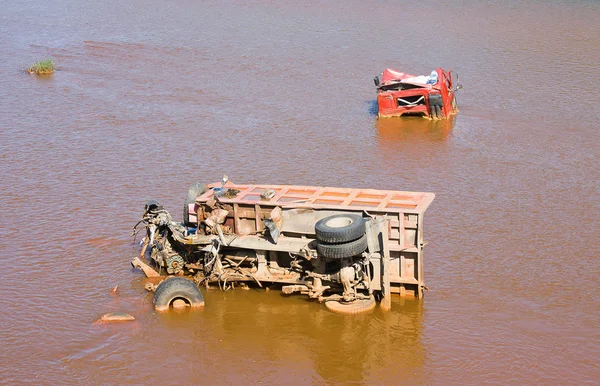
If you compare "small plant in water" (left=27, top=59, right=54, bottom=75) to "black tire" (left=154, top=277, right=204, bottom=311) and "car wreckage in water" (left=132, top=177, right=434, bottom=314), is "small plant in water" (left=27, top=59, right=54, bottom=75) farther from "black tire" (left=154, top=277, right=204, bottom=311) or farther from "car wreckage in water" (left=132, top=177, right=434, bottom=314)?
"black tire" (left=154, top=277, right=204, bottom=311)

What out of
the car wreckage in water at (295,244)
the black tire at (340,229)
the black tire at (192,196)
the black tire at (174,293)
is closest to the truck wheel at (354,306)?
the car wreckage in water at (295,244)

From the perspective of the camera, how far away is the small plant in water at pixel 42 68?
2822 cm

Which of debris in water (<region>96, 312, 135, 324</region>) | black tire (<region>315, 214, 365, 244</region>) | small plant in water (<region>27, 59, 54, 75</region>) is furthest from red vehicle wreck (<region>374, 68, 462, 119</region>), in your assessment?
debris in water (<region>96, 312, 135, 324</region>)

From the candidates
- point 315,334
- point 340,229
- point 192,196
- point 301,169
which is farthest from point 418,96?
point 315,334

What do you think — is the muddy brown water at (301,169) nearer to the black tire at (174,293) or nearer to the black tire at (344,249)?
the black tire at (174,293)

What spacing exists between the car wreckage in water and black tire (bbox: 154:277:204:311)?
0.02 meters

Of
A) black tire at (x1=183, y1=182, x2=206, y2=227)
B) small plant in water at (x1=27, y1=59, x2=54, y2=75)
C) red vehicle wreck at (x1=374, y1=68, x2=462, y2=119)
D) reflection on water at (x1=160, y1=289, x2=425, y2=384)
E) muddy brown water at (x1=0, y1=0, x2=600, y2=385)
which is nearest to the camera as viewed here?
reflection on water at (x1=160, y1=289, x2=425, y2=384)

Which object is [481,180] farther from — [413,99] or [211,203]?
[211,203]

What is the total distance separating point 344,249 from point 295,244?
3.61 ft

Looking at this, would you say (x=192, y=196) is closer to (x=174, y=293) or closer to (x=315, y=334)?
(x=174, y=293)

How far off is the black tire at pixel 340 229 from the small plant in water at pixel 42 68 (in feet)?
62.2

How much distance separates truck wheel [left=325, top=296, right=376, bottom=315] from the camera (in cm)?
1256

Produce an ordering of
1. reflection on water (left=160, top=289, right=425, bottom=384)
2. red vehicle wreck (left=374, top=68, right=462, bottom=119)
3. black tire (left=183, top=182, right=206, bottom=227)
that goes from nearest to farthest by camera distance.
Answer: reflection on water (left=160, top=289, right=425, bottom=384), black tire (left=183, top=182, right=206, bottom=227), red vehicle wreck (left=374, top=68, right=462, bottom=119)

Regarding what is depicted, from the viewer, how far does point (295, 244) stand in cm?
1275
